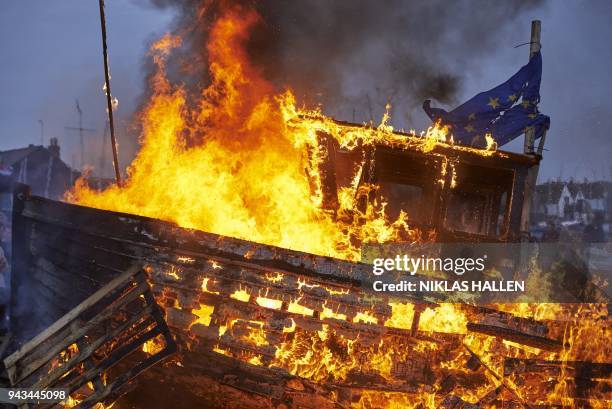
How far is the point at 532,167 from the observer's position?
285 inches

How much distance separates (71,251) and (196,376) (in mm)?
2889

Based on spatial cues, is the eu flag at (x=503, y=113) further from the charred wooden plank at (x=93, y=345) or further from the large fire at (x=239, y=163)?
the charred wooden plank at (x=93, y=345)

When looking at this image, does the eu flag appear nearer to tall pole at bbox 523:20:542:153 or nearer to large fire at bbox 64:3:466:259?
tall pole at bbox 523:20:542:153

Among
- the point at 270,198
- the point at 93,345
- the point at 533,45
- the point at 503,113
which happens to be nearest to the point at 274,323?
the point at 93,345

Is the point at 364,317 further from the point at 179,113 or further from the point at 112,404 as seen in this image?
the point at 179,113

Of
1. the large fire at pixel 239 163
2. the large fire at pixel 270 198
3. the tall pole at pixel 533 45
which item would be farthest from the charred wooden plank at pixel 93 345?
the tall pole at pixel 533 45

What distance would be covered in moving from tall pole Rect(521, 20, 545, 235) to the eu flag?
16 cm

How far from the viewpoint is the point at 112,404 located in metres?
5.00

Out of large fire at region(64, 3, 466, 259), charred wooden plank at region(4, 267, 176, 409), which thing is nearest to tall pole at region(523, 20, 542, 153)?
large fire at region(64, 3, 466, 259)

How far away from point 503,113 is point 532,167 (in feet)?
6.01

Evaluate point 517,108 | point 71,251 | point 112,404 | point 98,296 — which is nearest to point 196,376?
point 112,404

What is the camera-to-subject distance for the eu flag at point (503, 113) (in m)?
8.27

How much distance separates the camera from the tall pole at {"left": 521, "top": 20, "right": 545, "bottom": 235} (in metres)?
6.87

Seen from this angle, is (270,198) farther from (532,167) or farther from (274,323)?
(532,167)
